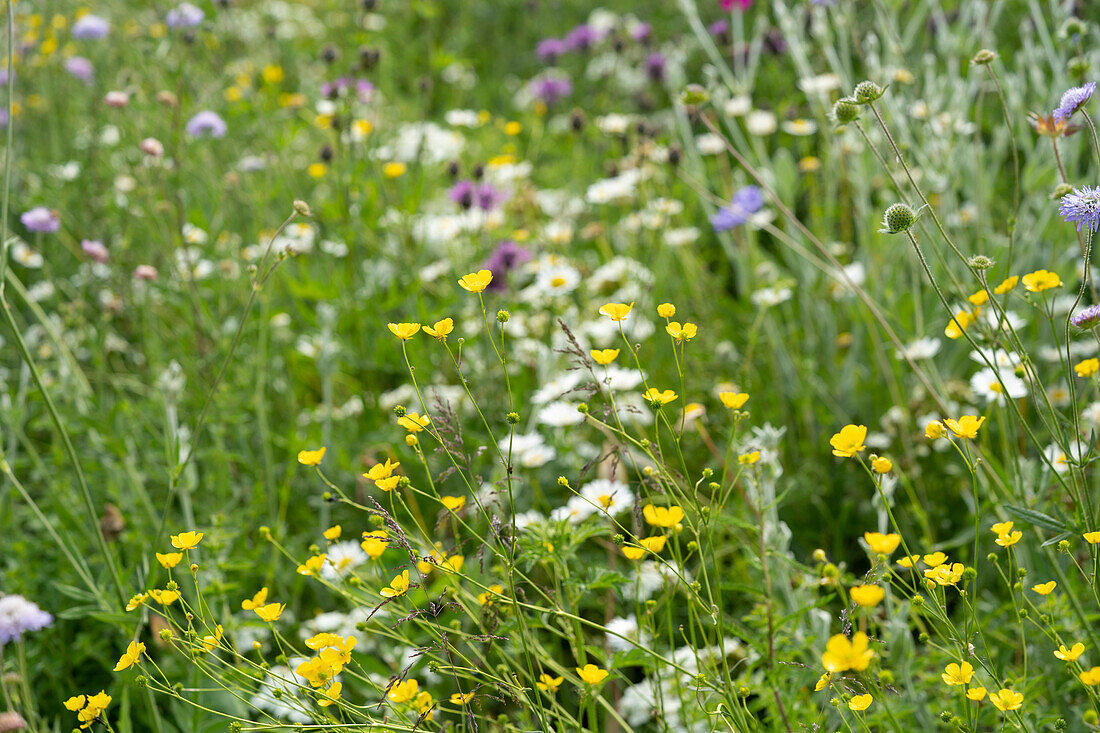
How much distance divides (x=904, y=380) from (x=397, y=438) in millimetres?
1189

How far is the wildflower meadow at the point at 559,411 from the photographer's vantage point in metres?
1.03

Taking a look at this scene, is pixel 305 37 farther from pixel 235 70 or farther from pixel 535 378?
pixel 535 378

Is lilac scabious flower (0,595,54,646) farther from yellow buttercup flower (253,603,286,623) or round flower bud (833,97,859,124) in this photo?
round flower bud (833,97,859,124)

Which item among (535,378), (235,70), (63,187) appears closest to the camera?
(535,378)

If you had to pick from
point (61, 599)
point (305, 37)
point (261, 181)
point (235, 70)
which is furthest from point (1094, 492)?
point (305, 37)

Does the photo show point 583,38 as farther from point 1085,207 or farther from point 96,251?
point 1085,207

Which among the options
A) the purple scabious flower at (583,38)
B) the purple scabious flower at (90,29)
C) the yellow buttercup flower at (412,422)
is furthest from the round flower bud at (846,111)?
the purple scabious flower at (90,29)

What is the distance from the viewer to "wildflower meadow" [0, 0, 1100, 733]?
1.03m

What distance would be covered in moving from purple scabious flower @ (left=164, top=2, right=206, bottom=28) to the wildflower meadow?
0.01 m

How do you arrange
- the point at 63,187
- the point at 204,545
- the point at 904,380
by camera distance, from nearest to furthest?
the point at 204,545 → the point at 904,380 → the point at 63,187

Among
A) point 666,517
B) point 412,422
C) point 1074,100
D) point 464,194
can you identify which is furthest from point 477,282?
point 464,194

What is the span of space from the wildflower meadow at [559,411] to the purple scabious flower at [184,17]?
0.01m

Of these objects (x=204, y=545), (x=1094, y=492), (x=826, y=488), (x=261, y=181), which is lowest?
(x=826, y=488)

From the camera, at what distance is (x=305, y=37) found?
459 centimetres
